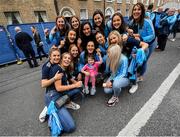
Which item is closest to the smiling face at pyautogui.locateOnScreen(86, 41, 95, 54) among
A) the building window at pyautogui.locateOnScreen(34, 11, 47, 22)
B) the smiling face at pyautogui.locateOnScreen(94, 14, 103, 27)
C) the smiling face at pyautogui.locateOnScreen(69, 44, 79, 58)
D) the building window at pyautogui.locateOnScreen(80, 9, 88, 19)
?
the smiling face at pyautogui.locateOnScreen(69, 44, 79, 58)

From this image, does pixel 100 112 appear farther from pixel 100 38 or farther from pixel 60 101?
pixel 100 38

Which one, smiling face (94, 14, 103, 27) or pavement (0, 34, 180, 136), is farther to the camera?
smiling face (94, 14, 103, 27)

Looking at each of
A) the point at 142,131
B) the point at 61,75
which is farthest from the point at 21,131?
the point at 142,131

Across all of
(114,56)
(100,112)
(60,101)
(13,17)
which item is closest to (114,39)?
(114,56)

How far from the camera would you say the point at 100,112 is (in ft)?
9.49

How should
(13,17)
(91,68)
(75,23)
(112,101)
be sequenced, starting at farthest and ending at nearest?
1. (13,17)
2. (75,23)
3. (91,68)
4. (112,101)

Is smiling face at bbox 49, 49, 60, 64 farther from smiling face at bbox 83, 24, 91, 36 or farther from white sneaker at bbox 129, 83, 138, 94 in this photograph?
white sneaker at bbox 129, 83, 138, 94

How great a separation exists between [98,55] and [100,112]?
1.25 m

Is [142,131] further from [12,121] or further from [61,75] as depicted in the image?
[12,121]

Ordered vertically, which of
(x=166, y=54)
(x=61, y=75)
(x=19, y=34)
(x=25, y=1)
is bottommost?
(x=166, y=54)

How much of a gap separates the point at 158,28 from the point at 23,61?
6.61 metres

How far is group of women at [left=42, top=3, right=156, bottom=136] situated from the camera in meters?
2.79

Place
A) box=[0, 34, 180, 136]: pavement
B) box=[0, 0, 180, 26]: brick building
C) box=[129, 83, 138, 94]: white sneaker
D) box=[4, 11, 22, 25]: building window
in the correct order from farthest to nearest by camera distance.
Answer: box=[4, 11, 22, 25]: building window < box=[0, 0, 180, 26]: brick building < box=[129, 83, 138, 94]: white sneaker < box=[0, 34, 180, 136]: pavement

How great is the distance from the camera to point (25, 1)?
12.1 m
